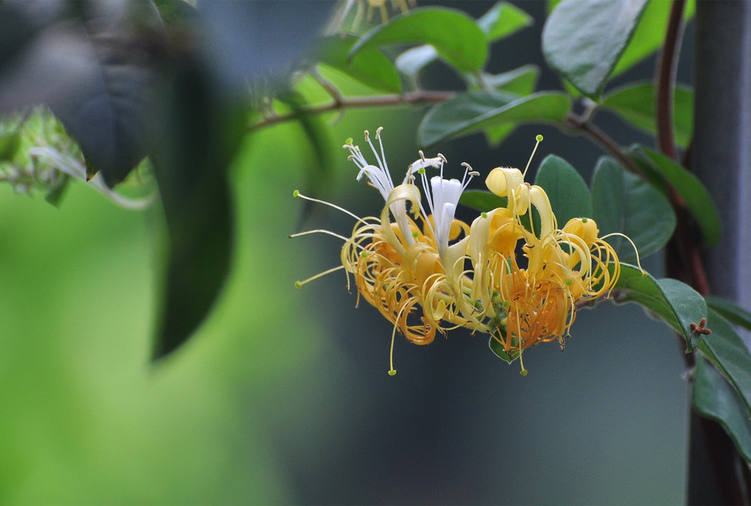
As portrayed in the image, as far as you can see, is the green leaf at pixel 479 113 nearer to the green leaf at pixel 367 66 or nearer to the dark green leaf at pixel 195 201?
the green leaf at pixel 367 66

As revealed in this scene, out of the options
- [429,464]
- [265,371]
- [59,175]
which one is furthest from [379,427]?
[59,175]

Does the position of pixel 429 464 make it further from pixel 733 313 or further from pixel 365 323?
pixel 733 313

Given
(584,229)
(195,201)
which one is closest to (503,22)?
(584,229)

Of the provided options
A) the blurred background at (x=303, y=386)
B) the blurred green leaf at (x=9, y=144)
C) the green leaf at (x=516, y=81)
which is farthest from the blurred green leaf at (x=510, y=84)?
the blurred background at (x=303, y=386)

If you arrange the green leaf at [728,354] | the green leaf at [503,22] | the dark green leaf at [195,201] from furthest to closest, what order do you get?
1. the green leaf at [503,22]
2. the green leaf at [728,354]
3. the dark green leaf at [195,201]

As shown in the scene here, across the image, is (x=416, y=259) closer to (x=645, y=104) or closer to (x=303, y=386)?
(x=645, y=104)

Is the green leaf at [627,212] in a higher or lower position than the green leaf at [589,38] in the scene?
lower

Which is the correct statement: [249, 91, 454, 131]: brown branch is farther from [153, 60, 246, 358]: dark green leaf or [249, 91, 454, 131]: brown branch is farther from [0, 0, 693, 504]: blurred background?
[0, 0, 693, 504]: blurred background
